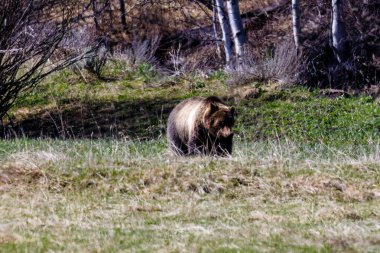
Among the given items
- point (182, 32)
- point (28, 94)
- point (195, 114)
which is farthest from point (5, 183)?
point (182, 32)

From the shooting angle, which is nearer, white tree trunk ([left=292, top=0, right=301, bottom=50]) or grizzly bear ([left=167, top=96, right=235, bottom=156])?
grizzly bear ([left=167, top=96, right=235, bottom=156])

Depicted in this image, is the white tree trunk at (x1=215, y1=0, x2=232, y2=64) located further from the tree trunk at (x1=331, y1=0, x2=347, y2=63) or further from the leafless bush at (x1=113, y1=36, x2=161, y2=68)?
the tree trunk at (x1=331, y1=0, x2=347, y2=63)

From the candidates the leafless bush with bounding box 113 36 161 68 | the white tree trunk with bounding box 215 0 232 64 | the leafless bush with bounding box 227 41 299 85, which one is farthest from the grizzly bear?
the leafless bush with bounding box 113 36 161 68

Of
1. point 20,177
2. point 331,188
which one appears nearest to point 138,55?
point 20,177

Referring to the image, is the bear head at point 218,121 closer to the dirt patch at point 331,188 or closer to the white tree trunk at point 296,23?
the dirt patch at point 331,188

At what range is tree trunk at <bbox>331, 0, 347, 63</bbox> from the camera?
22.8 meters

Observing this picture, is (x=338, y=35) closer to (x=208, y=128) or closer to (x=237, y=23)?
(x=237, y=23)

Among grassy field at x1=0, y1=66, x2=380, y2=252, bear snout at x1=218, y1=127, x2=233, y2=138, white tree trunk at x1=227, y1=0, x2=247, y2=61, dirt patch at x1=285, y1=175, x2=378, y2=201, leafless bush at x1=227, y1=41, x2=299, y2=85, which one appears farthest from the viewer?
white tree trunk at x1=227, y1=0, x2=247, y2=61

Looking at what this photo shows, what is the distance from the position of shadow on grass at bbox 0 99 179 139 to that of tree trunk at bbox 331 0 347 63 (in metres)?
5.31

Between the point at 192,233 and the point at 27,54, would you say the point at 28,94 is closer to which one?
the point at 27,54

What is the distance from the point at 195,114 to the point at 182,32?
20869 mm

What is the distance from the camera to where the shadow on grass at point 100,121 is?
67.2ft

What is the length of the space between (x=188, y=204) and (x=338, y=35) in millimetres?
16286

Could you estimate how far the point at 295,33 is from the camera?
24.5 metres
